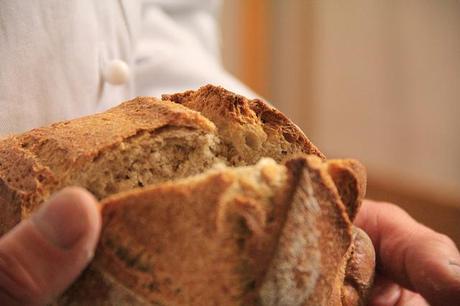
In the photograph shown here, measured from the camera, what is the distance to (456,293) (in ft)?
1.98

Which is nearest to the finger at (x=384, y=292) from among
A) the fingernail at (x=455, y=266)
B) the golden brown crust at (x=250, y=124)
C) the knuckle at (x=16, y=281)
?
the fingernail at (x=455, y=266)

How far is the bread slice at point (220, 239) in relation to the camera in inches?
17.1

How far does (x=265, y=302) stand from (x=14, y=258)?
8.3 inches

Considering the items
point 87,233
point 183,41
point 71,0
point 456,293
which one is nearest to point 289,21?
point 183,41

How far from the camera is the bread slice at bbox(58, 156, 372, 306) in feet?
1.42

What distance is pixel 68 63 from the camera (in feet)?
2.70

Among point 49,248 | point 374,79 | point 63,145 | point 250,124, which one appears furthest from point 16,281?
point 374,79

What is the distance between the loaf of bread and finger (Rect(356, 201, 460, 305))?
141 millimetres

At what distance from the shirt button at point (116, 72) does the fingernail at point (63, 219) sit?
0.50 m

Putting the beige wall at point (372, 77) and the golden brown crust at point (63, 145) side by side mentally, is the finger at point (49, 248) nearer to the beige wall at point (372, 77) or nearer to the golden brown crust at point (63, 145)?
the golden brown crust at point (63, 145)

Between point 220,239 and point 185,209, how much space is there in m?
0.04

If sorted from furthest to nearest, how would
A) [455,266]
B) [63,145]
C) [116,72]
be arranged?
[116,72] < [455,266] < [63,145]

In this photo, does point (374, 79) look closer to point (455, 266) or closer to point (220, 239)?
point (455, 266)

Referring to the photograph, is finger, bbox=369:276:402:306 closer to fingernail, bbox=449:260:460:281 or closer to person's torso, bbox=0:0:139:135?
fingernail, bbox=449:260:460:281
